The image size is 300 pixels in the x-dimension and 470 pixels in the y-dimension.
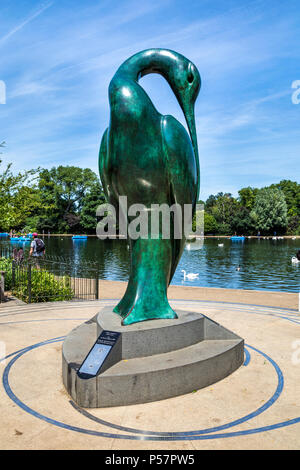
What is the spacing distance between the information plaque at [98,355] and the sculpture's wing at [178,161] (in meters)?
1.96

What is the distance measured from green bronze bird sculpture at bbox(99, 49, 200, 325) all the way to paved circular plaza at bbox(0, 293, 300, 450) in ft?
4.59

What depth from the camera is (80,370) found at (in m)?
4.53

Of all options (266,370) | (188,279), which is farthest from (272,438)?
(188,279)

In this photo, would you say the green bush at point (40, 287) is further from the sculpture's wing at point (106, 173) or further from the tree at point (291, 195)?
the tree at point (291, 195)

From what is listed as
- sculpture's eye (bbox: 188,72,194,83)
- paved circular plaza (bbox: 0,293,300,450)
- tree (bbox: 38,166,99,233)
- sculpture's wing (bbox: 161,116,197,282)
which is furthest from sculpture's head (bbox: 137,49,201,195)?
Answer: tree (bbox: 38,166,99,233)

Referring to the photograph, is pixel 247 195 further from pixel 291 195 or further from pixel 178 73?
pixel 178 73

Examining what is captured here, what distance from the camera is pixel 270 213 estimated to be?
251ft

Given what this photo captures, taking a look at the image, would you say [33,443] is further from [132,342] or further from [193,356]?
[193,356]

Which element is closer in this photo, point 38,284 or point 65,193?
point 38,284

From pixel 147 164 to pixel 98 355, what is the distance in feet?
9.44

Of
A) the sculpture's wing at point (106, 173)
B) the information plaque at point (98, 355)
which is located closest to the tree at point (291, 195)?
the sculpture's wing at point (106, 173)

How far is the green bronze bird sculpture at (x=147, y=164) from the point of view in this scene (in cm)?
570

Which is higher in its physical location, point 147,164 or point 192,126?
point 192,126

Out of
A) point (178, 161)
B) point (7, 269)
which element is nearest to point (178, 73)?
point (178, 161)
